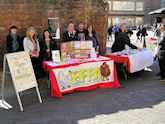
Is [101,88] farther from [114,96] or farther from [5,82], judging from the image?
[5,82]

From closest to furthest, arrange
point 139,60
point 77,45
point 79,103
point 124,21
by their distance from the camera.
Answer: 1. point 79,103
2. point 77,45
3. point 139,60
4. point 124,21

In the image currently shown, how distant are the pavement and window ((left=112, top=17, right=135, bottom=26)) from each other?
44191 mm

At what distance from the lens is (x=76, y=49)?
6.14 m

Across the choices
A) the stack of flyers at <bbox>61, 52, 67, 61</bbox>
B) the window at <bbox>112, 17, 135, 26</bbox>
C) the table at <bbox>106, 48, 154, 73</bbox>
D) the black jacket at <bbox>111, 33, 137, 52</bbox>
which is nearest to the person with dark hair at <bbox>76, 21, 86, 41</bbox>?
the stack of flyers at <bbox>61, 52, 67, 61</bbox>

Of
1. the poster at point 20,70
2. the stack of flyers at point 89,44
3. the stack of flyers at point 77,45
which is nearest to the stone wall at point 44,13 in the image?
the stack of flyers at point 77,45

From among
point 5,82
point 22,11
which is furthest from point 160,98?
point 22,11

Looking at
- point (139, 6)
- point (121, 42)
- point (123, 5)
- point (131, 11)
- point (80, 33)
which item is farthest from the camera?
point (139, 6)

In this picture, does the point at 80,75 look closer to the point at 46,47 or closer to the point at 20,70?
the point at 46,47

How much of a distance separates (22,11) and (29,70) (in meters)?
2.38

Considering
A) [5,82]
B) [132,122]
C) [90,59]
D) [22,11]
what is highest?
[22,11]

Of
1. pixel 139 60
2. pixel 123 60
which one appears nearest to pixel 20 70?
pixel 123 60

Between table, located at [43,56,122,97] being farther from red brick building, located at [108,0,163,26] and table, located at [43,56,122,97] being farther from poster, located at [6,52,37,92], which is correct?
red brick building, located at [108,0,163,26]

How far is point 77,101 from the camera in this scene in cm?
499

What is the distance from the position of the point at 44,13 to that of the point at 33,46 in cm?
138
